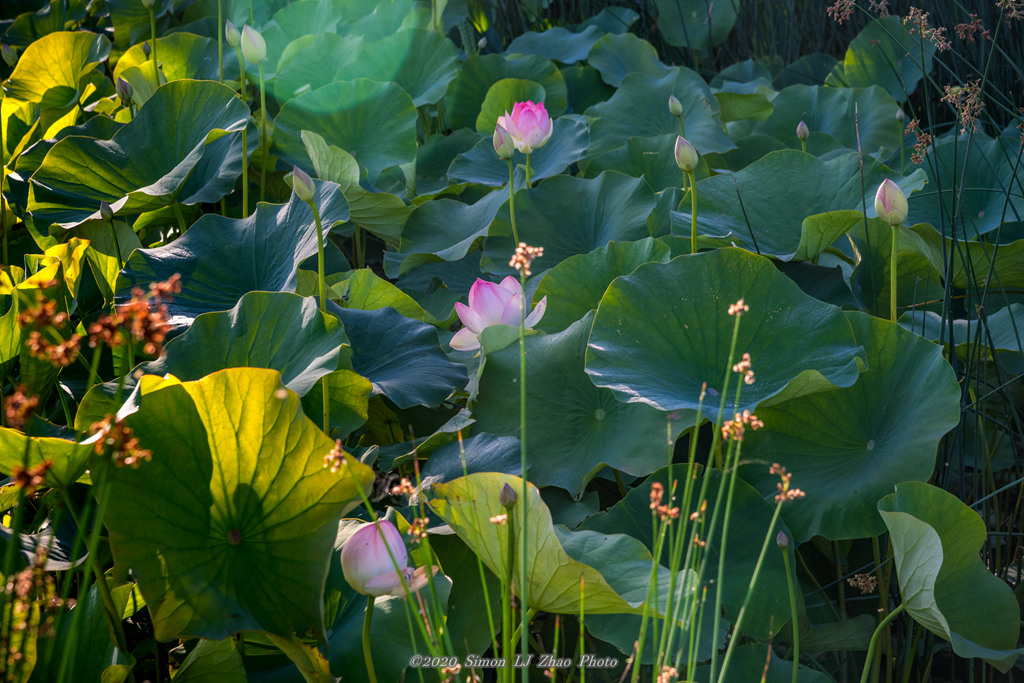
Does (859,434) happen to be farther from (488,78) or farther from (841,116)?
(488,78)

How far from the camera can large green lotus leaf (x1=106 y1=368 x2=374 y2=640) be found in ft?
2.48

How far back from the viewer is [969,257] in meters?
1.23

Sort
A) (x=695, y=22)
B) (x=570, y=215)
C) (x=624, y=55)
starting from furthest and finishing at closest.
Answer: (x=695, y=22) → (x=624, y=55) → (x=570, y=215)

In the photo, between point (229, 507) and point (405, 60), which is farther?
point (405, 60)

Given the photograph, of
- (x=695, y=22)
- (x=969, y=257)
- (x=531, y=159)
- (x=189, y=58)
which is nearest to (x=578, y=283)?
(x=969, y=257)

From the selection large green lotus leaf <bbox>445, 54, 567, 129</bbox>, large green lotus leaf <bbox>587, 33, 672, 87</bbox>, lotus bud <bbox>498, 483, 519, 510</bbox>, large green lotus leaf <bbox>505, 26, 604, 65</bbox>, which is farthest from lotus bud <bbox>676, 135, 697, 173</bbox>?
large green lotus leaf <bbox>505, 26, 604, 65</bbox>

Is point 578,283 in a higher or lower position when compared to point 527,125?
lower

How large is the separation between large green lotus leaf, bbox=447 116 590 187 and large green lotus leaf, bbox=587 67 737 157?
0.65 ft

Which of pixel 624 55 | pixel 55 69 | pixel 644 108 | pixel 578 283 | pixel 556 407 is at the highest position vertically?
pixel 55 69

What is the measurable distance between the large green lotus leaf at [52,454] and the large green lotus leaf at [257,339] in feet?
0.65

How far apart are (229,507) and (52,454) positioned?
16 cm

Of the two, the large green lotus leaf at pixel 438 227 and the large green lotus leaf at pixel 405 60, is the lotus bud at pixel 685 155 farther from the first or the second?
the large green lotus leaf at pixel 405 60

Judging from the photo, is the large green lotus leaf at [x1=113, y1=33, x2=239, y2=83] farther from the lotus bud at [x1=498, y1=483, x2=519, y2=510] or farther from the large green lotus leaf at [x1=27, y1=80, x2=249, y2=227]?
the lotus bud at [x1=498, y1=483, x2=519, y2=510]

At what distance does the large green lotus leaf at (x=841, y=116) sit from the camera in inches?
79.5
